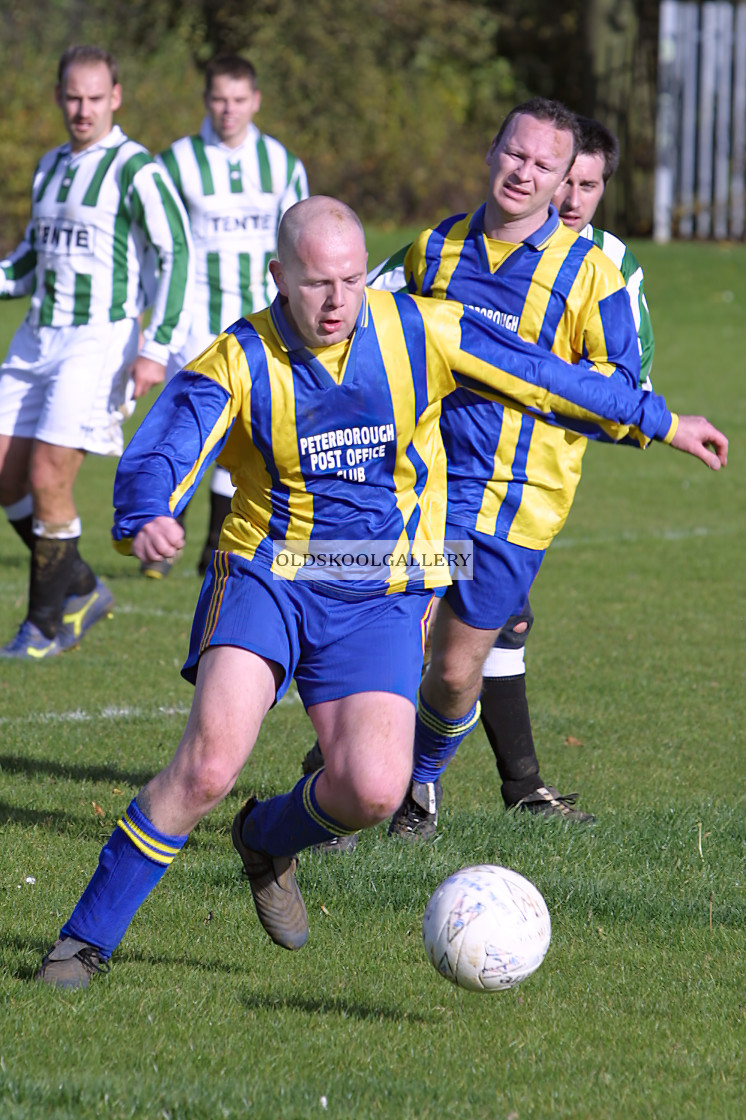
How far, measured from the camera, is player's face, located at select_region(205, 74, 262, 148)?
28.1 feet

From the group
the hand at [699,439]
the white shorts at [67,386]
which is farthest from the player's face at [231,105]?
the hand at [699,439]

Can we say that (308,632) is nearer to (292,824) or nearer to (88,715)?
(292,824)

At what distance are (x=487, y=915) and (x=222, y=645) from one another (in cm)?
88

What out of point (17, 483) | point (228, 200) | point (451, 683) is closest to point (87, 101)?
point (17, 483)

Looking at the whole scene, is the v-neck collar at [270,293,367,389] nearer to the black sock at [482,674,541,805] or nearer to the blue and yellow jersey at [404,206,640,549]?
the blue and yellow jersey at [404,206,640,549]

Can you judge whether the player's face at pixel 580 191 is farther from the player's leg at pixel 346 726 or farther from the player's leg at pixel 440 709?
the player's leg at pixel 346 726

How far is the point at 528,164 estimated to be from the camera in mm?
4391

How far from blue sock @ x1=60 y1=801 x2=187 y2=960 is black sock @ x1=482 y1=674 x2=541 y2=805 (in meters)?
1.80

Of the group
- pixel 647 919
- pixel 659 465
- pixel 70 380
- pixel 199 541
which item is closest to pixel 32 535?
pixel 70 380

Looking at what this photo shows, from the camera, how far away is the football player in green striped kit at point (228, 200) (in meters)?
8.80

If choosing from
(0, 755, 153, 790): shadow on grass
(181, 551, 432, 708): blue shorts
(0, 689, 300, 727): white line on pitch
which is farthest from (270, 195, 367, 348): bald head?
(0, 689, 300, 727): white line on pitch

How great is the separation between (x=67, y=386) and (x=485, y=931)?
4.34m

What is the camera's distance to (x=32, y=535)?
7207 millimetres

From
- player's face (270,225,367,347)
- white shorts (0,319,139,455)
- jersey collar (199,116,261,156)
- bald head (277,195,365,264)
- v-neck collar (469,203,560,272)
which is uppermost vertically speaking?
bald head (277,195,365,264)
